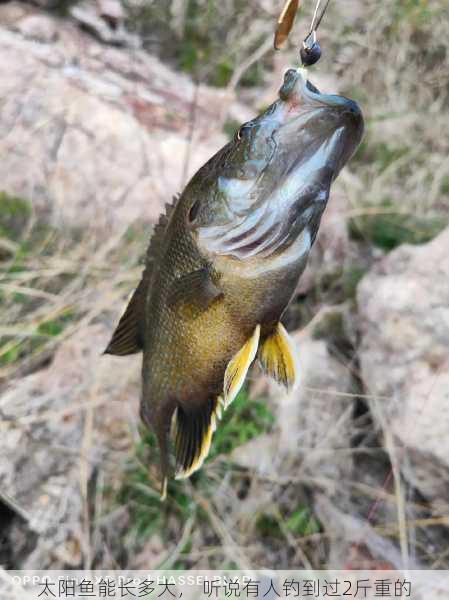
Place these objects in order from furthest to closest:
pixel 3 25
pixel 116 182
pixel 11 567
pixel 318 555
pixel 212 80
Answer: pixel 212 80 → pixel 3 25 → pixel 116 182 → pixel 318 555 → pixel 11 567

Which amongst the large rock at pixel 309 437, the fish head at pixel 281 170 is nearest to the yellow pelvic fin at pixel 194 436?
the fish head at pixel 281 170

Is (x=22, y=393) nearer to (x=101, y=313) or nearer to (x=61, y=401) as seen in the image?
(x=61, y=401)

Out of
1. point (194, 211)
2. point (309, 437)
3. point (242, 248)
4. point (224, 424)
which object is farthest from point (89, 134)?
point (242, 248)

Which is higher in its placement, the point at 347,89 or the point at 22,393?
the point at 347,89

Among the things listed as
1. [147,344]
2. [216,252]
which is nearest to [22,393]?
[147,344]

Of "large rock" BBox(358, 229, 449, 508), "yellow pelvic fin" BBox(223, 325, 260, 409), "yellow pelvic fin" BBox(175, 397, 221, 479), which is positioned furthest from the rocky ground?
"yellow pelvic fin" BBox(223, 325, 260, 409)

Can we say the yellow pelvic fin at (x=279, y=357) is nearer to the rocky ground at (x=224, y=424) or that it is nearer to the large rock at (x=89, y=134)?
the rocky ground at (x=224, y=424)
